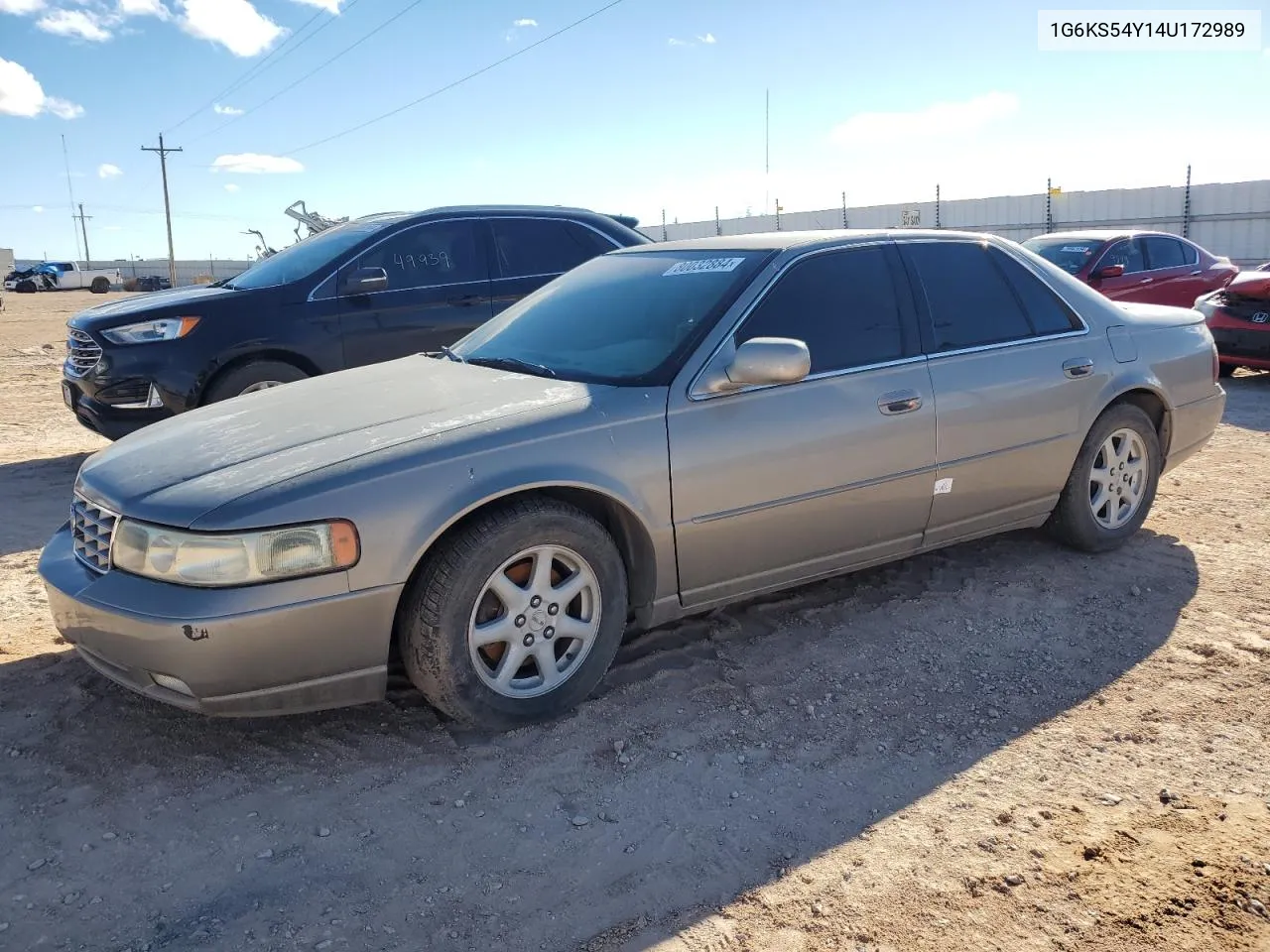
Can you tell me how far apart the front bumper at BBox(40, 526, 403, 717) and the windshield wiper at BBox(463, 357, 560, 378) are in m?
1.16

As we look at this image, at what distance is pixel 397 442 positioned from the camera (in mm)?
3189

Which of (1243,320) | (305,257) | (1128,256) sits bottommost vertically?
(1243,320)

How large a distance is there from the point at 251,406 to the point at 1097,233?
11.0 m

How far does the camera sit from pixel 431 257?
723 cm

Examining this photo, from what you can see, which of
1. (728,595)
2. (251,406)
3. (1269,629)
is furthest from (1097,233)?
(251,406)

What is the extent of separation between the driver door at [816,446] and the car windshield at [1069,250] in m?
8.23

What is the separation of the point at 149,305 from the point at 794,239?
470 cm

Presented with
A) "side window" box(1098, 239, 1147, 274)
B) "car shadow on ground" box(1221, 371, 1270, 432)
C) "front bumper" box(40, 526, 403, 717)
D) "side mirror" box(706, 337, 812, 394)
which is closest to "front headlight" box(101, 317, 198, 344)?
"front bumper" box(40, 526, 403, 717)

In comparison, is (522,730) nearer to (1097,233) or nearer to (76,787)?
(76,787)

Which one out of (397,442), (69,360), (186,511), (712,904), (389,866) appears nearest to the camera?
(712,904)

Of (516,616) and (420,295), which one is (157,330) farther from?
(516,616)

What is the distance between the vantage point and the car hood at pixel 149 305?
664 cm

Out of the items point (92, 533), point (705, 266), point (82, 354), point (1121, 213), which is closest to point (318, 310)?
point (82, 354)

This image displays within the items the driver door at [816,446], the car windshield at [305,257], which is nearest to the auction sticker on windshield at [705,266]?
the driver door at [816,446]
